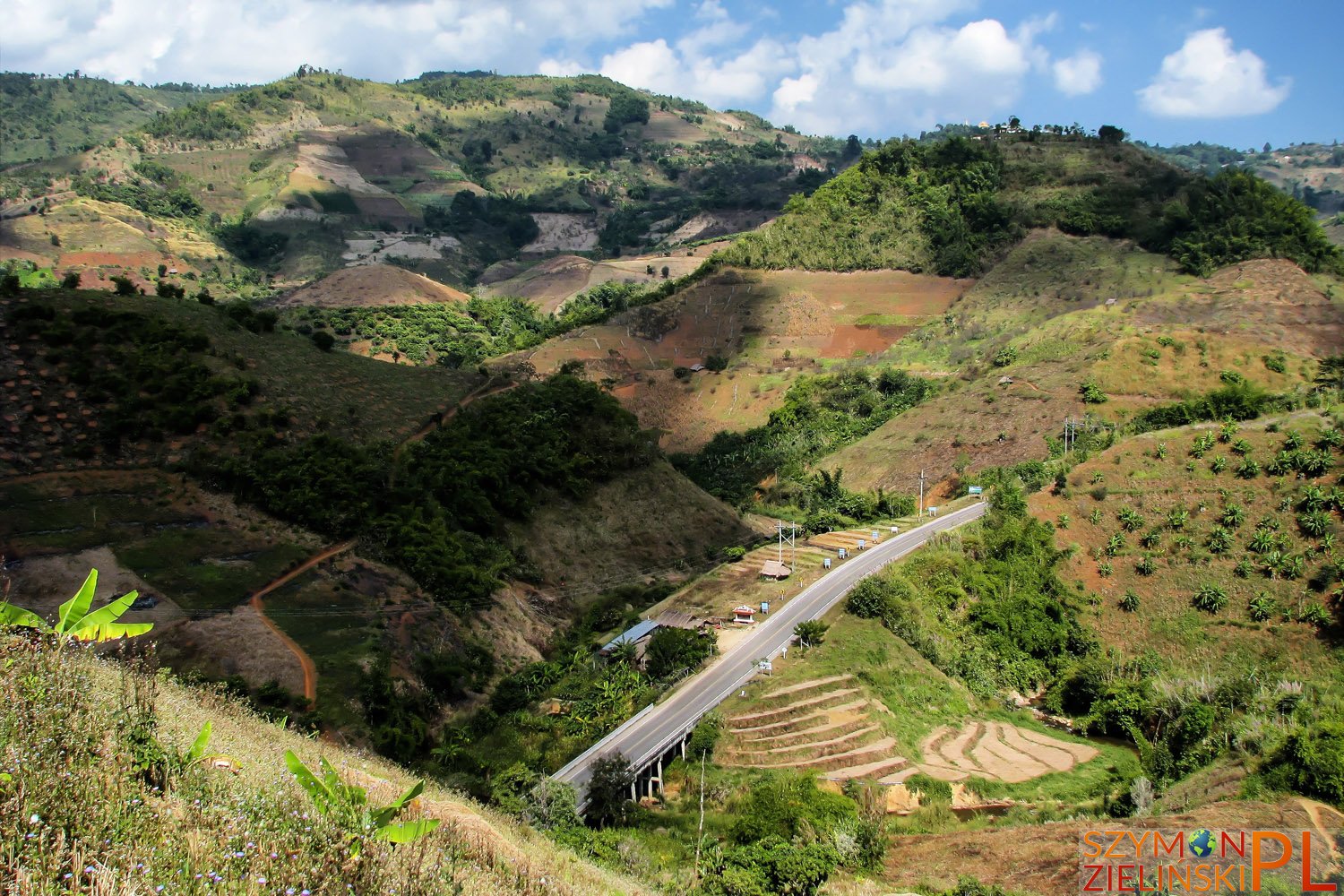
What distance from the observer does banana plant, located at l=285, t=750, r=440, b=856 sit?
27.2 feet

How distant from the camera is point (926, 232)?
9588cm

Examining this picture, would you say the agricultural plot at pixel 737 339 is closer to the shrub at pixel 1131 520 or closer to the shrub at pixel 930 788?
the shrub at pixel 1131 520

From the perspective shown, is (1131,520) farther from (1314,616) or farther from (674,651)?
(674,651)

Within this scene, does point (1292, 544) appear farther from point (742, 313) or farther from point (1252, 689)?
point (742, 313)

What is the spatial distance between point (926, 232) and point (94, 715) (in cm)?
9452

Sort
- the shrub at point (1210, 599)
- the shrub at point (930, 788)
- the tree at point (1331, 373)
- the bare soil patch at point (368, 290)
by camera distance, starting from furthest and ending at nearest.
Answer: the bare soil patch at point (368, 290) < the tree at point (1331, 373) < the shrub at point (1210, 599) < the shrub at point (930, 788)

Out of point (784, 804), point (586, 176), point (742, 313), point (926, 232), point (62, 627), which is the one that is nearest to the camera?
point (62, 627)

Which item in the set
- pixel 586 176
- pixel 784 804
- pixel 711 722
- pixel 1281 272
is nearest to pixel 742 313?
pixel 1281 272

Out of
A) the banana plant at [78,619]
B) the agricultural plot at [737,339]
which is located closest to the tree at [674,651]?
the banana plant at [78,619]

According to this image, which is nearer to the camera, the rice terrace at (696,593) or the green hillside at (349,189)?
the rice terrace at (696,593)

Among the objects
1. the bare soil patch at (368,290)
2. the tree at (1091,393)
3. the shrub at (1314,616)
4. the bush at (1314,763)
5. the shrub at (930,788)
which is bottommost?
the shrub at (930,788)

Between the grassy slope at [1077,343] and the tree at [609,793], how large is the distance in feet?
127

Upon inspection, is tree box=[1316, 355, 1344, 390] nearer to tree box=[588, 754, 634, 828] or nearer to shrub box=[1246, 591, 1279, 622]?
shrub box=[1246, 591, 1279, 622]

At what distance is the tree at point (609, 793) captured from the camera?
23156 millimetres
